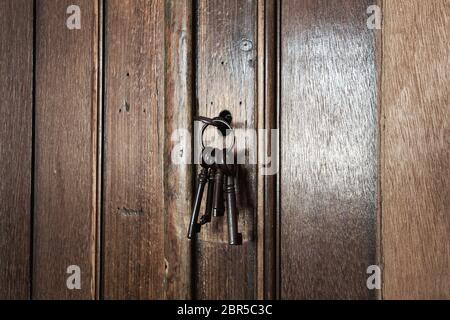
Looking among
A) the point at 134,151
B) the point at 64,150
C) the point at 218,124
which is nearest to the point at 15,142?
the point at 64,150

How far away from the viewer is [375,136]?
1.94ft

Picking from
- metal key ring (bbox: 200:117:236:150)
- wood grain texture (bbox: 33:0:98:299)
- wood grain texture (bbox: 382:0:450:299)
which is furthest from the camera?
wood grain texture (bbox: 33:0:98:299)

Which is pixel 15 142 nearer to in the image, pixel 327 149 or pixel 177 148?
pixel 177 148

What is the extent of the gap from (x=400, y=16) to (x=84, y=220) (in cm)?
61

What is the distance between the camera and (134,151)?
77cm

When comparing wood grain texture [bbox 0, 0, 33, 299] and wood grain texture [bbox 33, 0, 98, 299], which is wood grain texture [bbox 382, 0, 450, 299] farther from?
wood grain texture [bbox 0, 0, 33, 299]

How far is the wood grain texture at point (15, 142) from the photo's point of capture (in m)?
0.89

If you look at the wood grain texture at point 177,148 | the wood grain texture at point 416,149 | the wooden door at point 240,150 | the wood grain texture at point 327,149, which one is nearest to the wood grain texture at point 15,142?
Answer: the wooden door at point 240,150

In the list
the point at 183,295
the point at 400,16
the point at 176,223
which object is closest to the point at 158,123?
the point at 176,223

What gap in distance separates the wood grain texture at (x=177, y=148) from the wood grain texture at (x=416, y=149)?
0.95 feet

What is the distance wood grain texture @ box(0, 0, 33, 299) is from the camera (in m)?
0.89

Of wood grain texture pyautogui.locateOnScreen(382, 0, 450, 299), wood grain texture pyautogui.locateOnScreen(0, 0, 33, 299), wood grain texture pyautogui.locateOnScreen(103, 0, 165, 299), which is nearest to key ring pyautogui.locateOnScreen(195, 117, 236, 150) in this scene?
wood grain texture pyautogui.locateOnScreen(103, 0, 165, 299)

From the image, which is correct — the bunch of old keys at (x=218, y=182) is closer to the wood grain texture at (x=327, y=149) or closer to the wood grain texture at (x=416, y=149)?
the wood grain texture at (x=327, y=149)

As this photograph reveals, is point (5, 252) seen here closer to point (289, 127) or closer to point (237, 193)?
point (237, 193)
